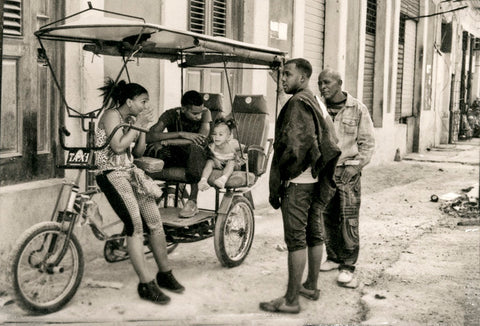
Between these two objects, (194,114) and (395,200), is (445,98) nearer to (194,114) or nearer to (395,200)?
(395,200)

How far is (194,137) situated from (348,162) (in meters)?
1.48

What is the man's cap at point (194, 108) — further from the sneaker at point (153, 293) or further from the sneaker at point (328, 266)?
the sneaker at point (153, 293)

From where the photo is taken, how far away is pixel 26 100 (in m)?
6.22

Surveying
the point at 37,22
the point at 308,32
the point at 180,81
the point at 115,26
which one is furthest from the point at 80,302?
the point at 308,32

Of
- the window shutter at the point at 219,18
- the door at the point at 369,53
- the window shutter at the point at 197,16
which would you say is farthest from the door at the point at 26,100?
the door at the point at 369,53

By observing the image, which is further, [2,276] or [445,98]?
[445,98]

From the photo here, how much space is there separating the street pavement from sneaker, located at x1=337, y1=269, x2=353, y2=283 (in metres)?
0.09

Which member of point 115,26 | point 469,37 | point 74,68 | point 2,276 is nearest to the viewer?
point 115,26

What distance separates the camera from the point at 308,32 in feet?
40.4

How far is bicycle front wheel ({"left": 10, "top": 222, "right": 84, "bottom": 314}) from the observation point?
473cm

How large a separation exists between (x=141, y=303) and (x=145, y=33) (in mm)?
2098

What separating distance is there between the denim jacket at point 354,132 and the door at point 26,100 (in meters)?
2.71

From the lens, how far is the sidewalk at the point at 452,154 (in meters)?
17.5

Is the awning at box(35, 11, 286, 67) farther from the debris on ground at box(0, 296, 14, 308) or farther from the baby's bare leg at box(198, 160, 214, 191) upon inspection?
the debris on ground at box(0, 296, 14, 308)
